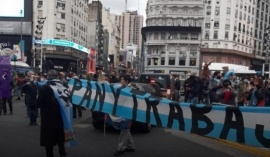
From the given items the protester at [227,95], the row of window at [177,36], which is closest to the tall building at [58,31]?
the row of window at [177,36]

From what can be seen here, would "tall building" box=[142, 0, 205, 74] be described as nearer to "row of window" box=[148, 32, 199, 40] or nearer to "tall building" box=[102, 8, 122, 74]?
"row of window" box=[148, 32, 199, 40]

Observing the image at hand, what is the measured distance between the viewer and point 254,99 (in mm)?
11367

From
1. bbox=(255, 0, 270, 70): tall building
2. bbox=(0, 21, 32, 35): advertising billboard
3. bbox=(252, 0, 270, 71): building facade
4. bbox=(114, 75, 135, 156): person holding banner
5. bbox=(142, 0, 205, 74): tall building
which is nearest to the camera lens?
bbox=(114, 75, 135, 156): person holding banner

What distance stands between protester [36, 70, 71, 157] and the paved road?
1266mm

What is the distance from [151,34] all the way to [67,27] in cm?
2677

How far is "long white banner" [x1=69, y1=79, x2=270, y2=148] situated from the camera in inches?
231

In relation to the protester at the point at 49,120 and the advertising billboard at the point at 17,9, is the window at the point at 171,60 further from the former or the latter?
the protester at the point at 49,120

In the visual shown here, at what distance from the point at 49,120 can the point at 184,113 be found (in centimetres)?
241

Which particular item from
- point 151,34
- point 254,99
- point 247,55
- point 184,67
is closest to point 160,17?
point 151,34

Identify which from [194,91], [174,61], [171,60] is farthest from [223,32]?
[194,91]

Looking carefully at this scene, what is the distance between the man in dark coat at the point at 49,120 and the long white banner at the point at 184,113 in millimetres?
1589

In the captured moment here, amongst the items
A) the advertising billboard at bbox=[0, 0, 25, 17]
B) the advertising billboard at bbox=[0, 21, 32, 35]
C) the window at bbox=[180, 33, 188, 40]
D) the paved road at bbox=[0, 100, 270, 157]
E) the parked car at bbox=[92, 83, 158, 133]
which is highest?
the advertising billboard at bbox=[0, 0, 25, 17]

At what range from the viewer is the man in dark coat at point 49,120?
21.9ft

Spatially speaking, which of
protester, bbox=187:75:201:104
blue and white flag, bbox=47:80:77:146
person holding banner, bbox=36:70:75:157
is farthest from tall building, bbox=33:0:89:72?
person holding banner, bbox=36:70:75:157
